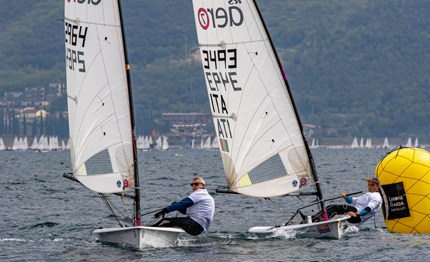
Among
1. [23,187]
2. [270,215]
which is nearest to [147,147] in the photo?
[23,187]

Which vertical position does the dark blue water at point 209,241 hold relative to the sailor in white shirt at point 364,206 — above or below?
below

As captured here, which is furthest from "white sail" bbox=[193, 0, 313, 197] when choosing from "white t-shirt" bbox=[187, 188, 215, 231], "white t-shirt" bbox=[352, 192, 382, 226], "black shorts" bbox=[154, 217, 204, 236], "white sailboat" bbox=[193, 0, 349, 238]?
"black shorts" bbox=[154, 217, 204, 236]

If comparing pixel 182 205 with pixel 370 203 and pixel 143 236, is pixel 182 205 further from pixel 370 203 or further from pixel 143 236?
pixel 370 203

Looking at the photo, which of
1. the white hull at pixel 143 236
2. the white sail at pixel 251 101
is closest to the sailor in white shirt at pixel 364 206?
the white sail at pixel 251 101

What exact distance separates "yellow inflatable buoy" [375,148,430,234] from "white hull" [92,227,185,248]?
5369 mm

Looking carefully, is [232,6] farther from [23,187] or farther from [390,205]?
[23,187]

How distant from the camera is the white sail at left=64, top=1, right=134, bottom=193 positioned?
47.2 ft

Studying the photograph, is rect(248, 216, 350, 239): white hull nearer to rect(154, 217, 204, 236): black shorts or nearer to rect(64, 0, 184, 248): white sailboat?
rect(154, 217, 204, 236): black shorts

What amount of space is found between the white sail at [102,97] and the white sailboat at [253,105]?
224cm

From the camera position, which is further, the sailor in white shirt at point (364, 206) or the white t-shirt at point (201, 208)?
the sailor in white shirt at point (364, 206)

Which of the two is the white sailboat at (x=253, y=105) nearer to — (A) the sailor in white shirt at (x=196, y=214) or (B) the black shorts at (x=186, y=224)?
(A) the sailor in white shirt at (x=196, y=214)

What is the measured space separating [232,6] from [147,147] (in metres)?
165

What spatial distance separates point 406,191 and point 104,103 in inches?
284

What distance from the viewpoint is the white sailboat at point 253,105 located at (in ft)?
49.8
